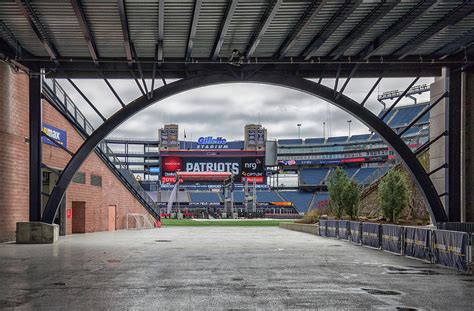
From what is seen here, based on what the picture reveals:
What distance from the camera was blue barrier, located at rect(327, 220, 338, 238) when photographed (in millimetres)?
31328

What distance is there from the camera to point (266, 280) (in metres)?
12.9

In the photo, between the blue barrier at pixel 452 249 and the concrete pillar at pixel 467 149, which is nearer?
the blue barrier at pixel 452 249

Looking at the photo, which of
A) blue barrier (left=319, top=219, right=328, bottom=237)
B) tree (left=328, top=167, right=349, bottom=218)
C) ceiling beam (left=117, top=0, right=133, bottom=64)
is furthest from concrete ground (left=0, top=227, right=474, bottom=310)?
tree (left=328, top=167, right=349, bottom=218)

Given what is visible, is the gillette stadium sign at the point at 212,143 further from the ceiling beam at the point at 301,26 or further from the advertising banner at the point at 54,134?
the ceiling beam at the point at 301,26

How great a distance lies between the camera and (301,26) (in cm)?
2109

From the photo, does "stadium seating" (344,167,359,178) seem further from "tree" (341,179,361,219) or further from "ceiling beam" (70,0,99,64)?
"ceiling beam" (70,0,99,64)

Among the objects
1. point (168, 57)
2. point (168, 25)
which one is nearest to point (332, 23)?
point (168, 25)

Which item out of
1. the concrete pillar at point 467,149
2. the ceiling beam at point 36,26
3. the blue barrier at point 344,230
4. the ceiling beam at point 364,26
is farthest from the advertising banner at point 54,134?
the concrete pillar at point 467,149

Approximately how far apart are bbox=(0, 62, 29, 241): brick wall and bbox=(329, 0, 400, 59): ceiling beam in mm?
14531

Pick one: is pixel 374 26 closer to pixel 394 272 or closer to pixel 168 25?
pixel 168 25

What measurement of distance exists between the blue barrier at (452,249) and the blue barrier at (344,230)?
36.8ft

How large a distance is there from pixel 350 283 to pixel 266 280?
1913mm

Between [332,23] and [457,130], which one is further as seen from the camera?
[457,130]

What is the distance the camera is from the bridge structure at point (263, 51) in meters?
19.2
